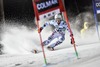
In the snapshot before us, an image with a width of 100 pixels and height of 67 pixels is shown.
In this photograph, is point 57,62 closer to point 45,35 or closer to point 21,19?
point 45,35

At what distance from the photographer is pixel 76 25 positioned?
15336 millimetres

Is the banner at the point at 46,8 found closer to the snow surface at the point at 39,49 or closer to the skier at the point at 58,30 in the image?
the snow surface at the point at 39,49

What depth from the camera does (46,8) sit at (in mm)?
8672

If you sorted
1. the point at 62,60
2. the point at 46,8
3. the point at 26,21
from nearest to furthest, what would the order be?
the point at 46,8 → the point at 62,60 → the point at 26,21

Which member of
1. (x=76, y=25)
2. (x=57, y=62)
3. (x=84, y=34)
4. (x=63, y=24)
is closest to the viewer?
(x=57, y=62)

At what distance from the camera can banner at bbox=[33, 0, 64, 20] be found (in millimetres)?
8555

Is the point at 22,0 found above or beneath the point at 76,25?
above

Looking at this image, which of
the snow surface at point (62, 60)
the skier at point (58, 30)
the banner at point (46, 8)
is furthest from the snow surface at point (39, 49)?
the banner at point (46, 8)

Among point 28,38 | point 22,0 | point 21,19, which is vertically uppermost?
point 22,0

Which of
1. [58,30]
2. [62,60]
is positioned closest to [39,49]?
[58,30]

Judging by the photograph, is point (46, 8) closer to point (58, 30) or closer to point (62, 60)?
point (62, 60)

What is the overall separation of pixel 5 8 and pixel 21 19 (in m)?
0.95

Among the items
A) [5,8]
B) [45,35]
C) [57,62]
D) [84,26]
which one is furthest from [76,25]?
[57,62]

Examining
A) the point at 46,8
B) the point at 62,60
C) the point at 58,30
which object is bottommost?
the point at 62,60
